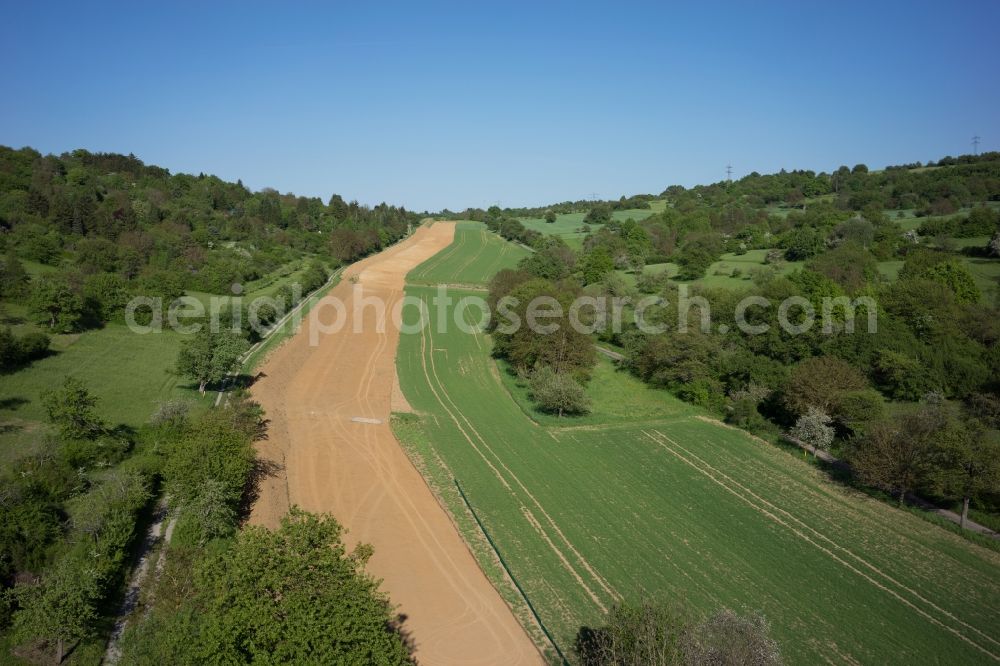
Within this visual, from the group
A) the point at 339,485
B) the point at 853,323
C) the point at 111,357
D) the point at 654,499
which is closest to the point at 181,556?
the point at 339,485

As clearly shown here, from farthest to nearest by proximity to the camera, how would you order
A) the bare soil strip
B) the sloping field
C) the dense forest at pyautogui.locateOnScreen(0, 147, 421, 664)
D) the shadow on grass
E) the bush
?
the bush
the shadow on grass
the sloping field
the bare soil strip
the dense forest at pyautogui.locateOnScreen(0, 147, 421, 664)

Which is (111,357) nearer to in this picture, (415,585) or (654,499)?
(415,585)

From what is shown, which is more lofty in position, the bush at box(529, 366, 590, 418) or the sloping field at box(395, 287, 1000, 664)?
the bush at box(529, 366, 590, 418)

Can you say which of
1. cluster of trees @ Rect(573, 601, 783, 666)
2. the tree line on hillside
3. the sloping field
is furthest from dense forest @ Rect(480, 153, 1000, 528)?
the tree line on hillside

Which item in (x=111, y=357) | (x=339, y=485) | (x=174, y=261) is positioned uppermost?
(x=174, y=261)

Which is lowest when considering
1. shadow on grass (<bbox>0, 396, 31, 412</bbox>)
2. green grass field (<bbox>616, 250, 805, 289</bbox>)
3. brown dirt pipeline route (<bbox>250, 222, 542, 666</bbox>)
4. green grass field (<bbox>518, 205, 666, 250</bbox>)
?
brown dirt pipeline route (<bbox>250, 222, 542, 666</bbox>)

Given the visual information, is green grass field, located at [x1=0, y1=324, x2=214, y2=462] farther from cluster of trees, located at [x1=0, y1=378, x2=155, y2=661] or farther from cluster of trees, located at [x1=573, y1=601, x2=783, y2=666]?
cluster of trees, located at [x1=573, y1=601, x2=783, y2=666]

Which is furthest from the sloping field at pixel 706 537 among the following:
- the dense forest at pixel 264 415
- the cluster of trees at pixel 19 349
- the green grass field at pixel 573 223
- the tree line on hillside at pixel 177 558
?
the green grass field at pixel 573 223
